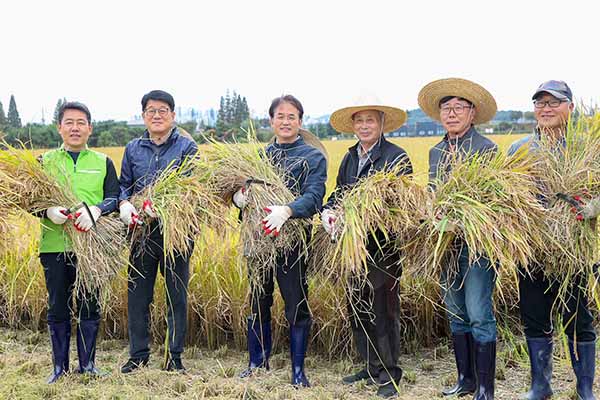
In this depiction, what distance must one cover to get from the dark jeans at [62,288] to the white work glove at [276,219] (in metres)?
1.19

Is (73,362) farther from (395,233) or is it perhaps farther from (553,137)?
(553,137)

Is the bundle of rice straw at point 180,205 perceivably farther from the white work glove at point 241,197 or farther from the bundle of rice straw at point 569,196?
the bundle of rice straw at point 569,196

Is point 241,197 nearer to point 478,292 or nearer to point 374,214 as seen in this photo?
point 374,214

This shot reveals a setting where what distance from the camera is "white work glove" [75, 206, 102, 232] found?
3.57 metres

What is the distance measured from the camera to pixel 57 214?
3.52 metres

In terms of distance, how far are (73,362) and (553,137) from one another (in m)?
3.47

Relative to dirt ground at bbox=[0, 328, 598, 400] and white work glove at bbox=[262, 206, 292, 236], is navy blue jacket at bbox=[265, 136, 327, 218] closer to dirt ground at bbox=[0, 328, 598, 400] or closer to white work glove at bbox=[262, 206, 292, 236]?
white work glove at bbox=[262, 206, 292, 236]

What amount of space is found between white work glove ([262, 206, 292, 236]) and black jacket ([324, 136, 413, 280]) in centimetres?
32

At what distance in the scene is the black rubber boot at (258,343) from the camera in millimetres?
3883

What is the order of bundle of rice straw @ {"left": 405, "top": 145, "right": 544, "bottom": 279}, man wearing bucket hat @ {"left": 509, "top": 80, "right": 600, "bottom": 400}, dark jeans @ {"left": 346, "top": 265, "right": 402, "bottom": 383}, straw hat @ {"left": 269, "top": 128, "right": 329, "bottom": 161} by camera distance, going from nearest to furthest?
bundle of rice straw @ {"left": 405, "top": 145, "right": 544, "bottom": 279}
man wearing bucket hat @ {"left": 509, "top": 80, "right": 600, "bottom": 400}
dark jeans @ {"left": 346, "top": 265, "right": 402, "bottom": 383}
straw hat @ {"left": 269, "top": 128, "right": 329, "bottom": 161}

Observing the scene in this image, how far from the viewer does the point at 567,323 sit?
335 cm

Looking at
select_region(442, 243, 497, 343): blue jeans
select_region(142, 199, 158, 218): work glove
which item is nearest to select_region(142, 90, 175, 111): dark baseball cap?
select_region(142, 199, 158, 218): work glove

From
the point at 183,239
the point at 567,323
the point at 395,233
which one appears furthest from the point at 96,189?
the point at 567,323

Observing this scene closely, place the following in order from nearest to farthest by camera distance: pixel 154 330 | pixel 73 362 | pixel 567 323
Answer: pixel 567 323 < pixel 73 362 < pixel 154 330
